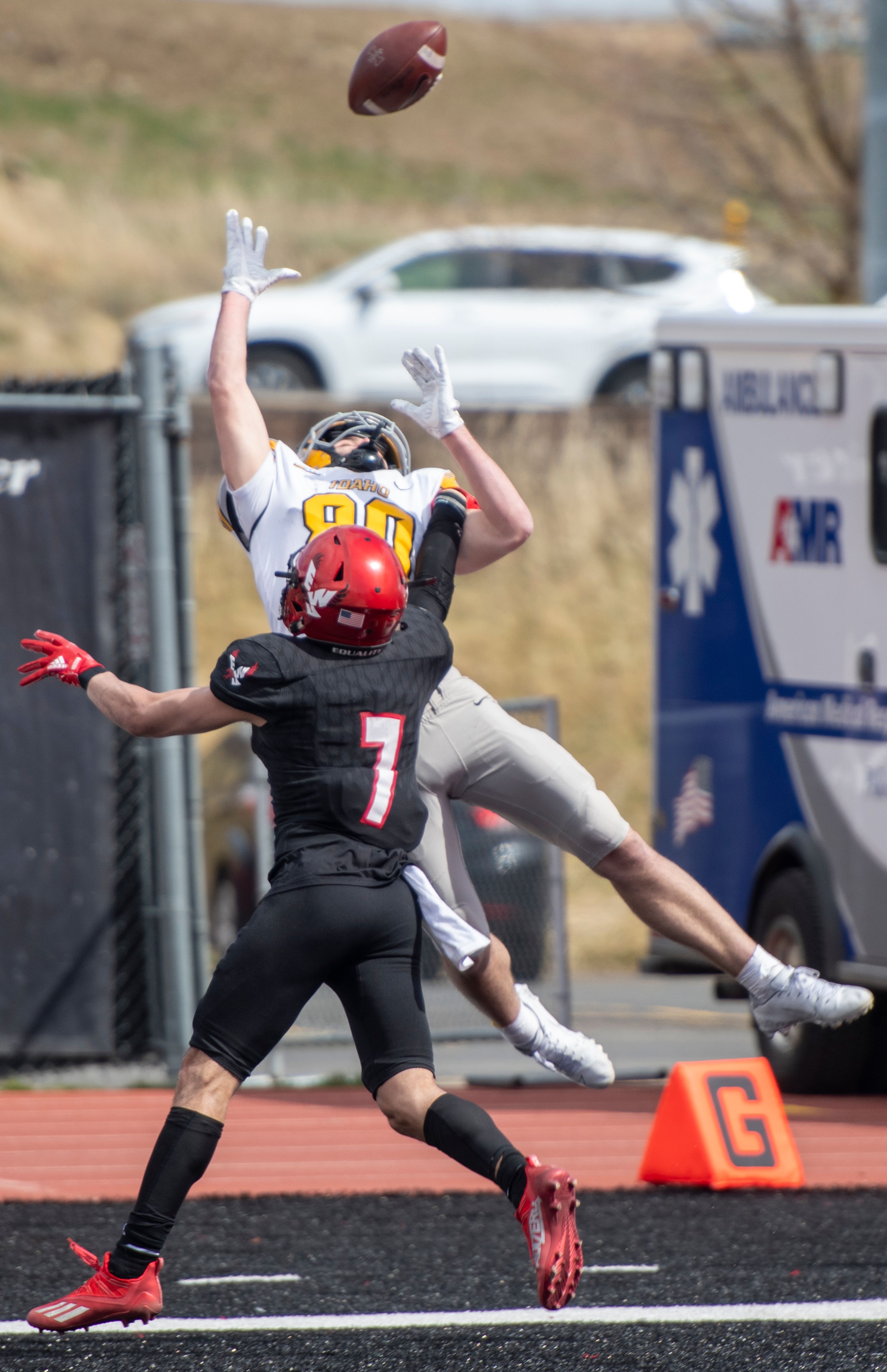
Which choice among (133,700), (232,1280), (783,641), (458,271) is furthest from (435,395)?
(458,271)

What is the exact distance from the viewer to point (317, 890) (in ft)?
16.8

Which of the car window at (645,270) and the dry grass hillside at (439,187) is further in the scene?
the car window at (645,270)

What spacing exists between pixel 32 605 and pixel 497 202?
39.3 metres

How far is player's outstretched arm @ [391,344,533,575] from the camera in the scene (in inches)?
228

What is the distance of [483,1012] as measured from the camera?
19.9ft

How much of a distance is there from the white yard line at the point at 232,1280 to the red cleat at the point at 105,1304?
1116 mm

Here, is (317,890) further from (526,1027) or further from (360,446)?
(360,446)

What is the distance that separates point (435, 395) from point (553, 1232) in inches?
88.3

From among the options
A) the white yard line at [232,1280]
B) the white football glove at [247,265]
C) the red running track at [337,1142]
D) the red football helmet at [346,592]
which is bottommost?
the red running track at [337,1142]

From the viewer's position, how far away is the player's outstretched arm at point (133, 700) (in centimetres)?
512

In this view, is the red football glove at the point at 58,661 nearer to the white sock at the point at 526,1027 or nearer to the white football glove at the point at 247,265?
the white football glove at the point at 247,265

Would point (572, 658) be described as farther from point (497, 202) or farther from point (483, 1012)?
point (497, 202)

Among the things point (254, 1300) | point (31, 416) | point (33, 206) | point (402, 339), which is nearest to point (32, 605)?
point (31, 416)

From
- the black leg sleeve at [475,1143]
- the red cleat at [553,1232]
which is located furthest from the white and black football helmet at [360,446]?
the red cleat at [553,1232]
